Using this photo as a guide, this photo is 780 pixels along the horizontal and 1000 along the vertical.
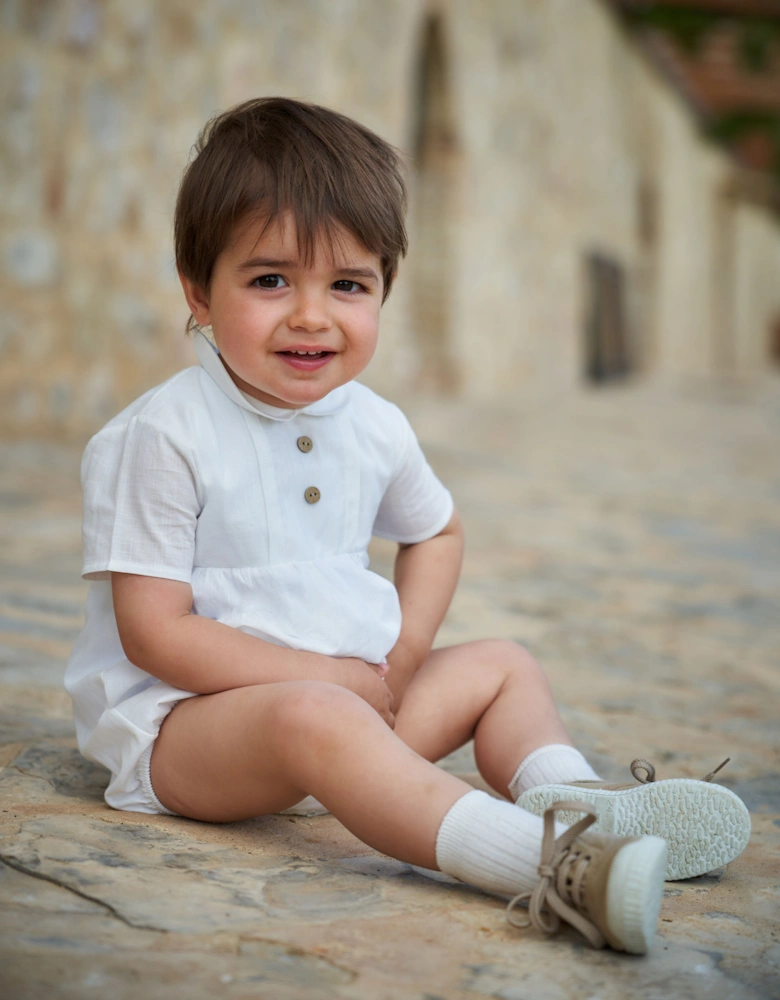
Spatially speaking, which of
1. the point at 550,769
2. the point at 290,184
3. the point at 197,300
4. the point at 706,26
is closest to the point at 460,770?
the point at 550,769

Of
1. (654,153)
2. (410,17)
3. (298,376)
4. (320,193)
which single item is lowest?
(298,376)

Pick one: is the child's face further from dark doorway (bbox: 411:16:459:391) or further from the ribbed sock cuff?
dark doorway (bbox: 411:16:459:391)

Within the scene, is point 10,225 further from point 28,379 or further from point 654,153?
point 654,153

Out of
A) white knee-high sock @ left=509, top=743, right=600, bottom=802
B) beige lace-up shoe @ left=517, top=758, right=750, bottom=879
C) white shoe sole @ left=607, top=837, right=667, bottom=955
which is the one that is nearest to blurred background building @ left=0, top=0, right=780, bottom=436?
white knee-high sock @ left=509, top=743, right=600, bottom=802

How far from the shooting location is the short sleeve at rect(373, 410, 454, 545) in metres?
A: 1.62

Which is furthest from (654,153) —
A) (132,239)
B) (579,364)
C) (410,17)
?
(132,239)

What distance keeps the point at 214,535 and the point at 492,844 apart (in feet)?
1.72

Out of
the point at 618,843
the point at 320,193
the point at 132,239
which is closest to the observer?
the point at 618,843

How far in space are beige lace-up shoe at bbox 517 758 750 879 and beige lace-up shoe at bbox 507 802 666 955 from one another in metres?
0.18

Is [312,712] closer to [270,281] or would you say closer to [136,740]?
[136,740]

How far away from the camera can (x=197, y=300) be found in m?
1.44

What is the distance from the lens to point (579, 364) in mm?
10328

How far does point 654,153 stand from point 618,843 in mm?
13016

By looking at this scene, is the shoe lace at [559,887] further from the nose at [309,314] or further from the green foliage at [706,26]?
the green foliage at [706,26]
